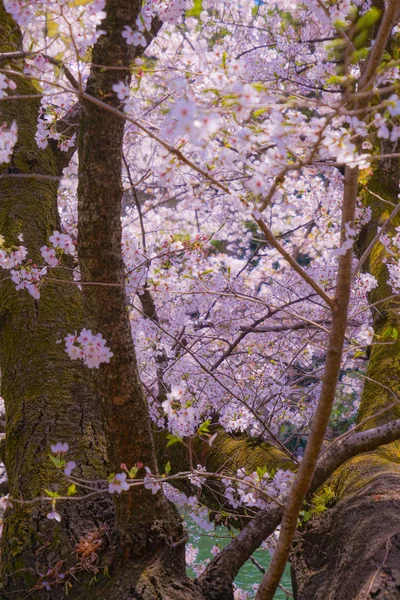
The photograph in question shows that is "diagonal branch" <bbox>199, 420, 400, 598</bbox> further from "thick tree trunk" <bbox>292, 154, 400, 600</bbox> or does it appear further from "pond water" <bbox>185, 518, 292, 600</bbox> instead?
"pond water" <bbox>185, 518, 292, 600</bbox>

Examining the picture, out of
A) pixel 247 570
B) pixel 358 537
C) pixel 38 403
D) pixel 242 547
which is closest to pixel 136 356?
pixel 38 403

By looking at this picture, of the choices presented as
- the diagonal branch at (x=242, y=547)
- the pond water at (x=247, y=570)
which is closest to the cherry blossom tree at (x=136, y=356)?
the diagonal branch at (x=242, y=547)

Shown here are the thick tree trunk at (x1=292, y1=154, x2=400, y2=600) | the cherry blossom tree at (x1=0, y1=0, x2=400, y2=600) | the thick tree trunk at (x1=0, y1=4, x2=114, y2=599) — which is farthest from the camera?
the thick tree trunk at (x1=0, y1=4, x2=114, y2=599)

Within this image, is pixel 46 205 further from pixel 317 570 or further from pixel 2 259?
pixel 317 570

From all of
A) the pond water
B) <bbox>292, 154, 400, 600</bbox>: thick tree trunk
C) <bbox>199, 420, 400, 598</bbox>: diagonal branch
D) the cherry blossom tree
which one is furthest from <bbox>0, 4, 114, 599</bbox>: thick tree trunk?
the pond water

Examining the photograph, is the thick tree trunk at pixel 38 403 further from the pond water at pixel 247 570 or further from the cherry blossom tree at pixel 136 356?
the pond water at pixel 247 570

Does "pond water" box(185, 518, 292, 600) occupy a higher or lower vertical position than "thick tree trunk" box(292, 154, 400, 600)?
higher

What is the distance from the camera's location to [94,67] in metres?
1.86

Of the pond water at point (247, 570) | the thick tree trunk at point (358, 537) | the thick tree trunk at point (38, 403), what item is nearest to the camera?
the thick tree trunk at point (358, 537)

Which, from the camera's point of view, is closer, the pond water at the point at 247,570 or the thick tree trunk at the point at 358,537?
the thick tree trunk at the point at 358,537

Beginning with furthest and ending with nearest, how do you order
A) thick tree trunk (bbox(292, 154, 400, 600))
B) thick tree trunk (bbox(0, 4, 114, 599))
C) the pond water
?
the pond water → thick tree trunk (bbox(0, 4, 114, 599)) → thick tree trunk (bbox(292, 154, 400, 600))

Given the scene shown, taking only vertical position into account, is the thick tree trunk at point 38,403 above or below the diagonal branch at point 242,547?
above

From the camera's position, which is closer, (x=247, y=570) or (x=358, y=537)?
(x=358, y=537)

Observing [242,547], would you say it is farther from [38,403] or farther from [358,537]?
[38,403]
